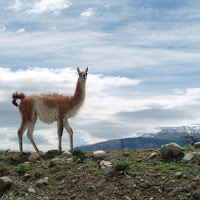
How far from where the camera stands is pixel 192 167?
12992mm

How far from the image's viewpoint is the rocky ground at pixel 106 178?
11.8 metres

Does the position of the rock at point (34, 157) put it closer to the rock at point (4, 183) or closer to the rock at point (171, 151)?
the rock at point (4, 183)

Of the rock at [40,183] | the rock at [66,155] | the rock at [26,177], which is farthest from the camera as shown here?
the rock at [66,155]

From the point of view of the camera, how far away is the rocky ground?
11844 mm

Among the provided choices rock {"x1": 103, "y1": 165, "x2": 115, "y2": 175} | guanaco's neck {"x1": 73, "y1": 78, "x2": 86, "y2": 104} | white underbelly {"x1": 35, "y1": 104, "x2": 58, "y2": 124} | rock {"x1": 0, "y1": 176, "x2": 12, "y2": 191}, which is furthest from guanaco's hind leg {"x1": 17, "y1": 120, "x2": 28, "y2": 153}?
rock {"x1": 103, "y1": 165, "x2": 115, "y2": 175}

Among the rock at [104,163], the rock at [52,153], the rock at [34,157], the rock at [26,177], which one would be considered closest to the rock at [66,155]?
the rock at [52,153]

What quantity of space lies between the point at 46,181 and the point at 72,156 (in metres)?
3.04

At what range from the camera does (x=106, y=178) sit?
13219 millimetres

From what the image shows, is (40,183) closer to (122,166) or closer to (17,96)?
(122,166)

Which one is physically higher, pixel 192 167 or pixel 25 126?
pixel 25 126

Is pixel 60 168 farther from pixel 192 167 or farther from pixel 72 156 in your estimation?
pixel 192 167

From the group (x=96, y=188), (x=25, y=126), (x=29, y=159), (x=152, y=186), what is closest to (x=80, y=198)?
(x=96, y=188)

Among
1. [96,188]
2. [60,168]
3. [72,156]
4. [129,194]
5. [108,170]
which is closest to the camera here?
[129,194]

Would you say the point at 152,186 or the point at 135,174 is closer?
the point at 152,186
